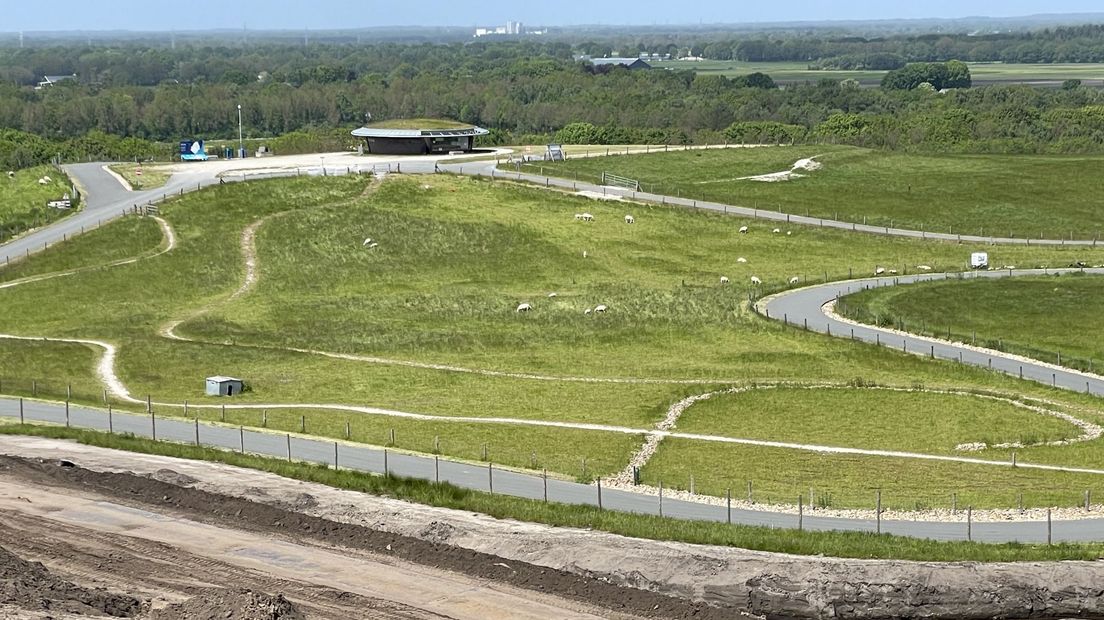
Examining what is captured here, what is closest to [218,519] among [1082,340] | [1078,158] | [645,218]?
[1082,340]

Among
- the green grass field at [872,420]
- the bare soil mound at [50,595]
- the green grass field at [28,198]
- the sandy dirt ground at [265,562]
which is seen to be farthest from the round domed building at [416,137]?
the bare soil mound at [50,595]

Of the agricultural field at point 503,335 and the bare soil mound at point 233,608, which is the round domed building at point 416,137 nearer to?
the agricultural field at point 503,335

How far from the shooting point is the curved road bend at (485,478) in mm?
44906

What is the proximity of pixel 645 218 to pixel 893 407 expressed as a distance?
60094mm

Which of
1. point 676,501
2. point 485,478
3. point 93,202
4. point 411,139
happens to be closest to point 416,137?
point 411,139

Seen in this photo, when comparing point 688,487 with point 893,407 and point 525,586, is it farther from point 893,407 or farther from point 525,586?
point 893,407

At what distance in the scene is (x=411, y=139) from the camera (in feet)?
506

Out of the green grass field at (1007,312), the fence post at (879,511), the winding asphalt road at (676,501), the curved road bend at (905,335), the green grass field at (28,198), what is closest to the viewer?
the fence post at (879,511)

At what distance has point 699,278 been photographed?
10762cm

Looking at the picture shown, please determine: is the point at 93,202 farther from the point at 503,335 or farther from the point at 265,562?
the point at 265,562

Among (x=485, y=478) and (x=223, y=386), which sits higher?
(x=485, y=478)

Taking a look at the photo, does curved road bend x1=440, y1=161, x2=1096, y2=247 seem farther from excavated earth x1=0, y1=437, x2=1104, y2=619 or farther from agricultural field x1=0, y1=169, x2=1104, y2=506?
excavated earth x1=0, y1=437, x2=1104, y2=619

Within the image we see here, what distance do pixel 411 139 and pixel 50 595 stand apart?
121666 mm

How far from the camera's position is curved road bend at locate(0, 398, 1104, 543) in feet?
147
